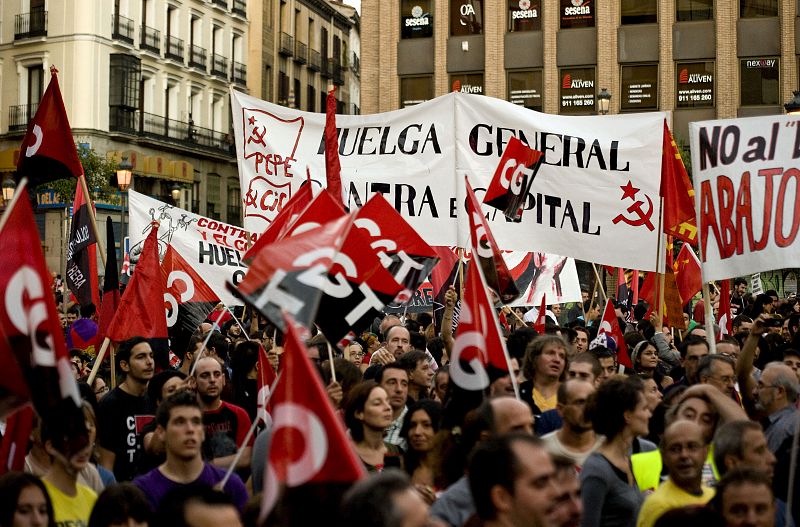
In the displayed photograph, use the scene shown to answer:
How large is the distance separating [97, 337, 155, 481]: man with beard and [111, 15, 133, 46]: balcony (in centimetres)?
4548

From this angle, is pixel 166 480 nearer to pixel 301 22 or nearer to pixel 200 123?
pixel 200 123

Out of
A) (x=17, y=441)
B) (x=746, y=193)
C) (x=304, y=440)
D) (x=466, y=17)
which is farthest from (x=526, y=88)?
(x=304, y=440)

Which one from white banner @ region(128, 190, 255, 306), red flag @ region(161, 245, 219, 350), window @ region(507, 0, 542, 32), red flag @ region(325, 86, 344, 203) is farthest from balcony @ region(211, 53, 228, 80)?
red flag @ region(325, 86, 344, 203)

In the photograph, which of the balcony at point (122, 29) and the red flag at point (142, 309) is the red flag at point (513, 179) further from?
the balcony at point (122, 29)

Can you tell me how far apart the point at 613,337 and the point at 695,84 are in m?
30.1

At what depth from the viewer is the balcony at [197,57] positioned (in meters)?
57.8

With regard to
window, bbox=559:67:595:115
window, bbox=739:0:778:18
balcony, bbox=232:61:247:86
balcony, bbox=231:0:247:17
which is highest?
balcony, bbox=231:0:247:17

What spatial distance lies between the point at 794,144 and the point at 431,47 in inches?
1386

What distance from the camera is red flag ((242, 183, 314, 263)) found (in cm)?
979

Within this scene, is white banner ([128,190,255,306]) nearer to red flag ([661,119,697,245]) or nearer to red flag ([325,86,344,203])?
red flag ([325,86,344,203])

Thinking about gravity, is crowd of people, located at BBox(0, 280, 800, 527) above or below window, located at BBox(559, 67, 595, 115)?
below

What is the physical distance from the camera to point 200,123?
194 ft

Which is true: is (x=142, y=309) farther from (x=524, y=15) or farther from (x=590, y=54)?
(x=524, y=15)

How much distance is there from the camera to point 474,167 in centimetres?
1219
